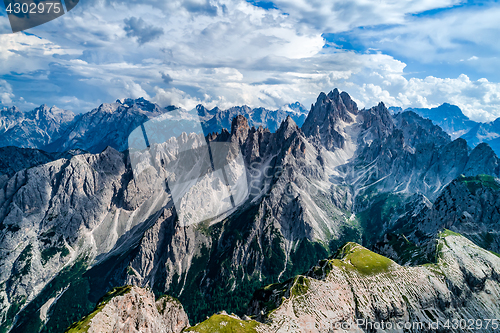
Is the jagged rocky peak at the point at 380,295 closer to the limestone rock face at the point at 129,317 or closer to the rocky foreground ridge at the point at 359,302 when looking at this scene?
the rocky foreground ridge at the point at 359,302

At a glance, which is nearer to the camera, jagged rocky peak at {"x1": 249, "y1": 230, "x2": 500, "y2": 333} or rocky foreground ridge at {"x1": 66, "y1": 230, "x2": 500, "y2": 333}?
rocky foreground ridge at {"x1": 66, "y1": 230, "x2": 500, "y2": 333}

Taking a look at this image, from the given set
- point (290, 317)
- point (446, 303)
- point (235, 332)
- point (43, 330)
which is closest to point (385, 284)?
point (446, 303)

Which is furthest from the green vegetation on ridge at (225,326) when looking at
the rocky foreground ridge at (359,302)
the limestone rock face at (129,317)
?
the limestone rock face at (129,317)

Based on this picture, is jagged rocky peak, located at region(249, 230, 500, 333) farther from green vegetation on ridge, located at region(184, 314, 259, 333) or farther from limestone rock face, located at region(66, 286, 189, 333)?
limestone rock face, located at region(66, 286, 189, 333)

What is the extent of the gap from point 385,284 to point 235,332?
53.6 metres

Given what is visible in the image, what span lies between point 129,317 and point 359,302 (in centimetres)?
7007

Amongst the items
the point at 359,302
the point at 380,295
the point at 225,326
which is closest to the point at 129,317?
the point at 225,326

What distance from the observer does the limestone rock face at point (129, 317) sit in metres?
63.5

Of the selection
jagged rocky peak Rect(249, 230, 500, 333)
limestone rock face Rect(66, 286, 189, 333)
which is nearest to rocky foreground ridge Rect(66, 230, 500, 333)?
jagged rocky peak Rect(249, 230, 500, 333)

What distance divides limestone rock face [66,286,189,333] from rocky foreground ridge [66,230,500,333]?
0.24m

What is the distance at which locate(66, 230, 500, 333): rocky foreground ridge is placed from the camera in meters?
66.8

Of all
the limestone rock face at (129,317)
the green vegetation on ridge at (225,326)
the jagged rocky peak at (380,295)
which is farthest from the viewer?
the jagged rocky peak at (380,295)

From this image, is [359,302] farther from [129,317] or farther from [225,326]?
[129,317]

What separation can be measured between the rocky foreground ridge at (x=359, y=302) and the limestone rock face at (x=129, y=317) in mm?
237
